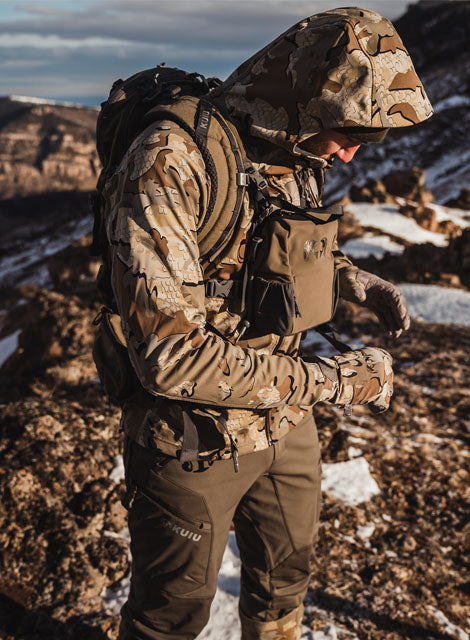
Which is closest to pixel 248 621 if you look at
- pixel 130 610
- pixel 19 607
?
pixel 130 610

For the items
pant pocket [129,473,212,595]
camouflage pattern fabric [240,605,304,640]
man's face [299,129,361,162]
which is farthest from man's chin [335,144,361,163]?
camouflage pattern fabric [240,605,304,640]

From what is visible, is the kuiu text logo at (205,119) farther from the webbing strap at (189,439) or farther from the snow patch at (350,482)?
the snow patch at (350,482)

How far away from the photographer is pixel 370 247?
12641mm

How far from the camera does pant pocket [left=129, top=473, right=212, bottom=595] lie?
190 centimetres

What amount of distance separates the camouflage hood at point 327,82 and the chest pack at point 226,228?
0.50 feet

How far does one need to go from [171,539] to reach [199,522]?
113mm

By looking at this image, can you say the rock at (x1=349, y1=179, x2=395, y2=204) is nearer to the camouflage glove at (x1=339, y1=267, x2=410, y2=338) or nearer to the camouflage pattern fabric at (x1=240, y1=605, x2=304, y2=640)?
the camouflage glove at (x1=339, y1=267, x2=410, y2=338)

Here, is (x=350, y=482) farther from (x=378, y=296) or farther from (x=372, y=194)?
(x=372, y=194)

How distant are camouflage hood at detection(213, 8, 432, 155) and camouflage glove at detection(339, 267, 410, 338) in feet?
2.56

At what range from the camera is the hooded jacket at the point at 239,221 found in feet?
4.98

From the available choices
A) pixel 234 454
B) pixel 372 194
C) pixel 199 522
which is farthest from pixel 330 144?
pixel 372 194

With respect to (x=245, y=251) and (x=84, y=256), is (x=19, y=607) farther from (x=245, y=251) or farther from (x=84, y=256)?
(x=84, y=256)

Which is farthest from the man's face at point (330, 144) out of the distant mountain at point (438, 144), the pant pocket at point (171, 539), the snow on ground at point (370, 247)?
the distant mountain at point (438, 144)

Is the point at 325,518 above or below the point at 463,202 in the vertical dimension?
below
